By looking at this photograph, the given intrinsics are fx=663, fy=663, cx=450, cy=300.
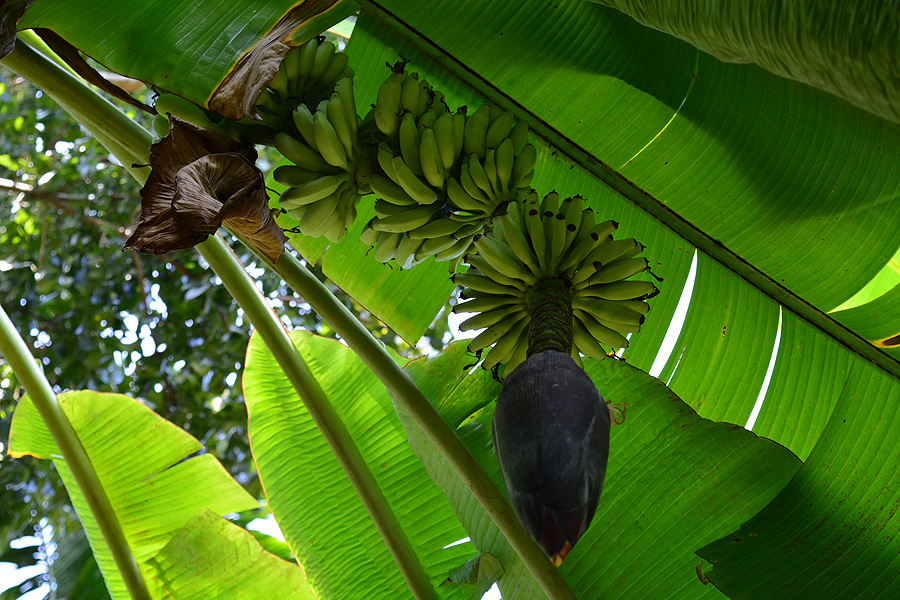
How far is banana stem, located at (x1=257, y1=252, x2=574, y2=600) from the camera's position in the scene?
3.30ft

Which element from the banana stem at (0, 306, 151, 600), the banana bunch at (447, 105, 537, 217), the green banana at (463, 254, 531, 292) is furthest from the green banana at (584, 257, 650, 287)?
the banana stem at (0, 306, 151, 600)

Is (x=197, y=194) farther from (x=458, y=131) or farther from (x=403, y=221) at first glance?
(x=458, y=131)

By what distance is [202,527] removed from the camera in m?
1.58

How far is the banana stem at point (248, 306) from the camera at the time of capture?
114cm

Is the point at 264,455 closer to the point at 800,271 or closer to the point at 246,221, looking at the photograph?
the point at 246,221

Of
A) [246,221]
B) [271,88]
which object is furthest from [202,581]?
[271,88]

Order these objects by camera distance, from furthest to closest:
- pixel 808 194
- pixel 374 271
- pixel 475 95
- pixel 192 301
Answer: pixel 192 301, pixel 374 271, pixel 475 95, pixel 808 194

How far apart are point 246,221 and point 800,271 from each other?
1.03 meters

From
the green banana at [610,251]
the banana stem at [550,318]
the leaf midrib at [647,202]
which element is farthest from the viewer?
the leaf midrib at [647,202]

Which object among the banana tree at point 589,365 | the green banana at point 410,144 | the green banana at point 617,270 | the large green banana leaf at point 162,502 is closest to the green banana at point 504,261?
the green banana at point 617,270

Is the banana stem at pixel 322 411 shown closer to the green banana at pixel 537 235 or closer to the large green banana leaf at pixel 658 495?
the large green banana leaf at pixel 658 495

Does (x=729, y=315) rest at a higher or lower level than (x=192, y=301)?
lower

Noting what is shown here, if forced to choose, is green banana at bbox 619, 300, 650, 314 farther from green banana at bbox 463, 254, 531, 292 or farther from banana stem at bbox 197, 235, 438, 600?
Result: banana stem at bbox 197, 235, 438, 600

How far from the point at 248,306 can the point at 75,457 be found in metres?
0.65
